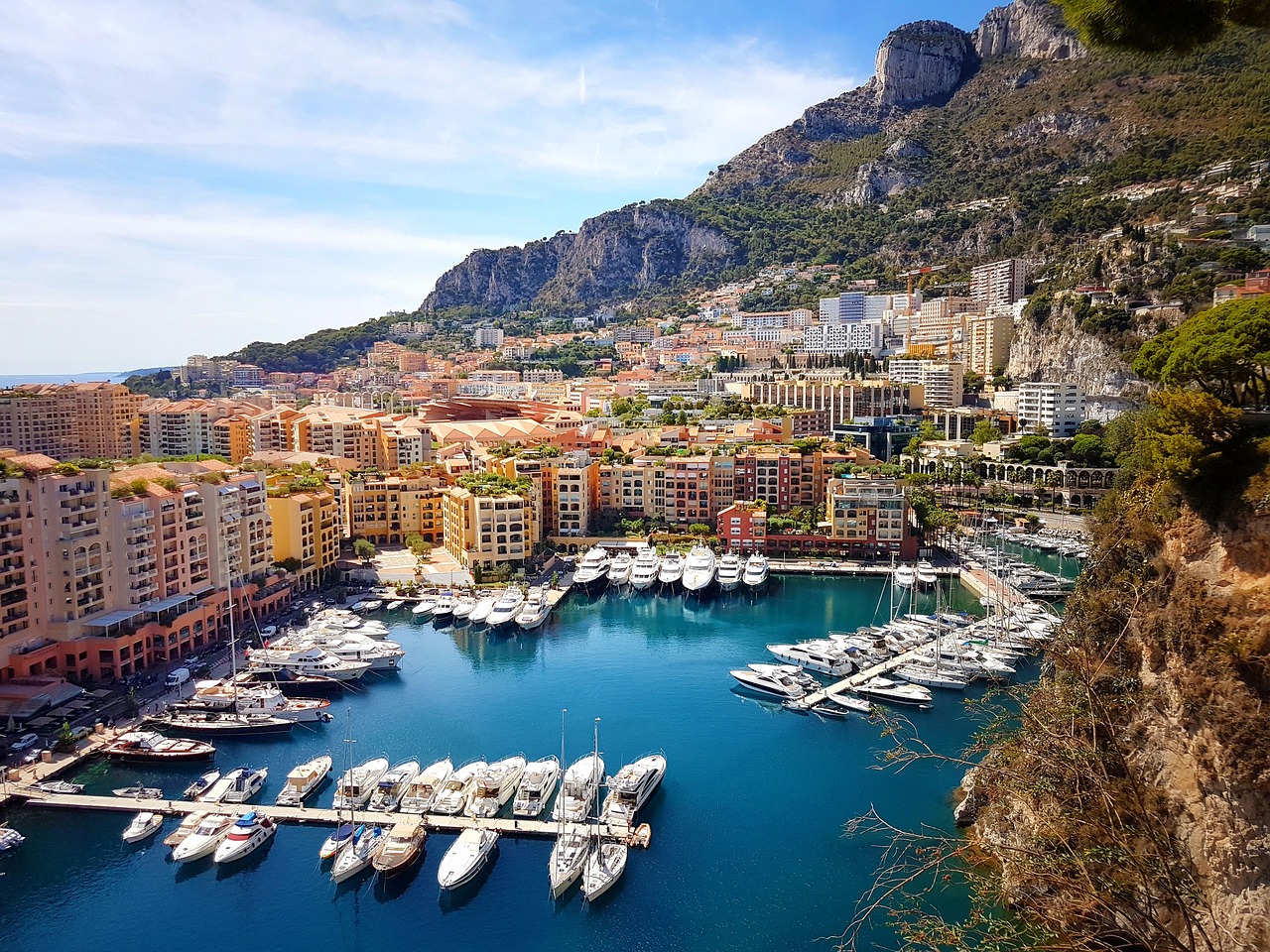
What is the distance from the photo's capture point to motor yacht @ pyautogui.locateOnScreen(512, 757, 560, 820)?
14.4 metres

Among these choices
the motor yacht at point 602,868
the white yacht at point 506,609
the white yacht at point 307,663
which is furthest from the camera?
the white yacht at point 506,609

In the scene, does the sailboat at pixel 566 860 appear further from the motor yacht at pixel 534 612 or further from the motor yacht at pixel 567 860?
the motor yacht at pixel 534 612

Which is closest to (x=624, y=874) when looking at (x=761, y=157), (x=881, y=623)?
(x=881, y=623)

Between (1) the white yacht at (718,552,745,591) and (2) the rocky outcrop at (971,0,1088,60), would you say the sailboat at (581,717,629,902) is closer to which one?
(1) the white yacht at (718,552,745,591)

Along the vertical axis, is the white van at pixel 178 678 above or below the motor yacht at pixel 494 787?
above

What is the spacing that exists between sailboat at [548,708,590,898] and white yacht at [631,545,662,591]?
1594cm

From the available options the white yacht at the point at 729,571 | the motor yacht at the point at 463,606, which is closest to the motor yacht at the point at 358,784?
the motor yacht at the point at 463,606

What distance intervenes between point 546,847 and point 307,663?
31.2 feet

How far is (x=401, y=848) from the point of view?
517 inches

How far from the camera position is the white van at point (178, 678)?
18984 millimetres

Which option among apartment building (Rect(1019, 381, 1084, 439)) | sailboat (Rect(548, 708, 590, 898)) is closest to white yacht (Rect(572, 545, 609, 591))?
sailboat (Rect(548, 708, 590, 898))

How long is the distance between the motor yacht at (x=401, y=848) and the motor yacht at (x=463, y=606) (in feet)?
39.8

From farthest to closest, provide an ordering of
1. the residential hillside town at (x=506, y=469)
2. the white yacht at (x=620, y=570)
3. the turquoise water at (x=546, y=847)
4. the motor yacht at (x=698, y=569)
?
the white yacht at (x=620, y=570), the motor yacht at (x=698, y=569), the residential hillside town at (x=506, y=469), the turquoise water at (x=546, y=847)

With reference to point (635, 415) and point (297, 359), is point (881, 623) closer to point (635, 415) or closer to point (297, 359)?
point (635, 415)
